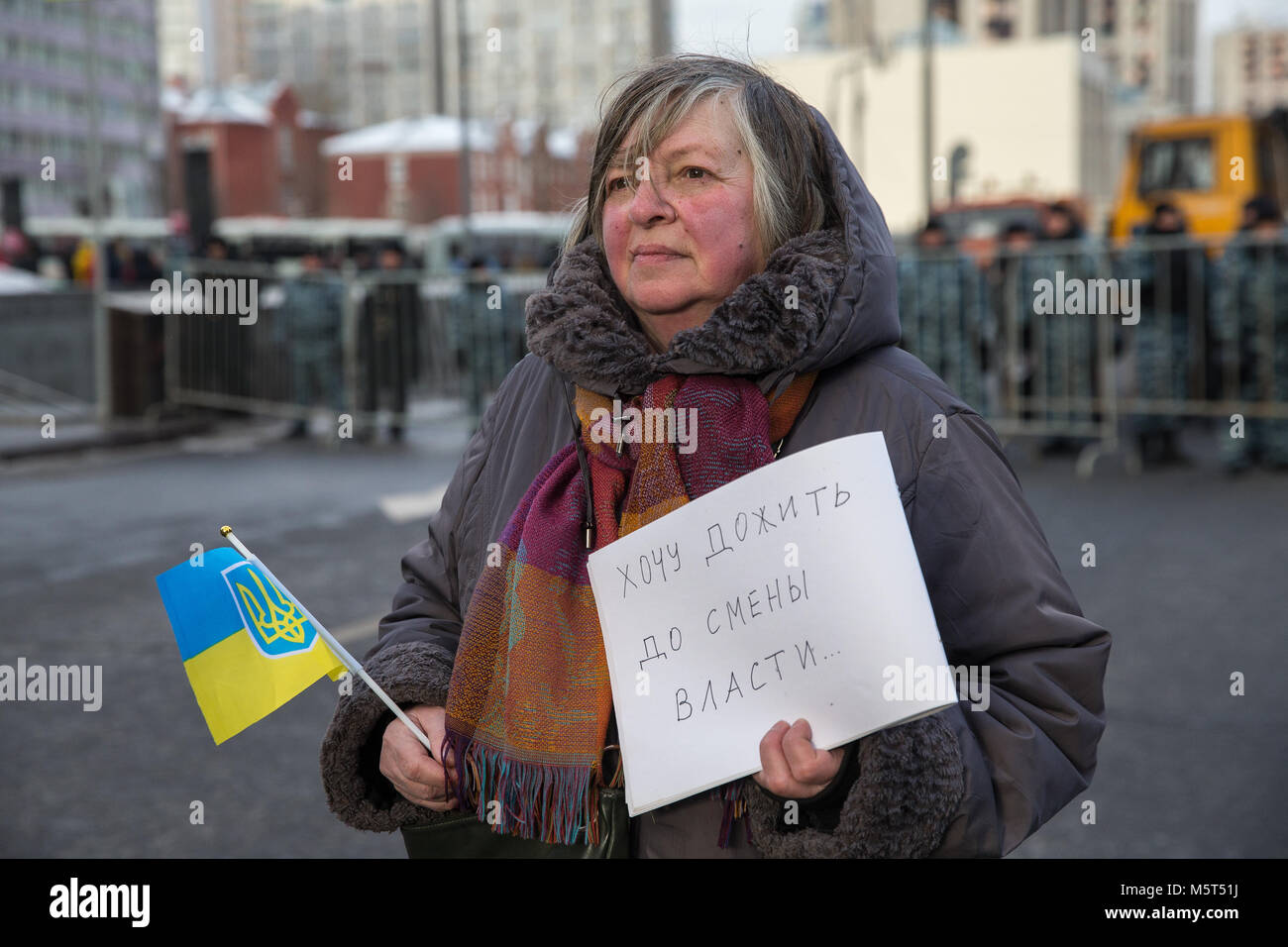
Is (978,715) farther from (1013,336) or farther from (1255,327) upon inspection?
(1013,336)

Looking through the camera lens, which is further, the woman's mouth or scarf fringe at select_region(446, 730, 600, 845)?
the woman's mouth

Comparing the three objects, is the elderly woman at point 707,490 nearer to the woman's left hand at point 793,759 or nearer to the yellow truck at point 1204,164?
the woman's left hand at point 793,759

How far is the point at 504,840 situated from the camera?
2100mm

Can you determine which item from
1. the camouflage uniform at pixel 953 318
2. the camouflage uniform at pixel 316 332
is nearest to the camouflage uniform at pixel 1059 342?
the camouflage uniform at pixel 953 318

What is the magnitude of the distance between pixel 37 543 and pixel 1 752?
12.7 feet

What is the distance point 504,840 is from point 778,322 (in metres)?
0.79

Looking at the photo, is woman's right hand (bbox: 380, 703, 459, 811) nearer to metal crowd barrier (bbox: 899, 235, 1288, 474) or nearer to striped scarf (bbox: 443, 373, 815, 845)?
striped scarf (bbox: 443, 373, 815, 845)

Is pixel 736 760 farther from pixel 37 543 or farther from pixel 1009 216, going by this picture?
pixel 1009 216

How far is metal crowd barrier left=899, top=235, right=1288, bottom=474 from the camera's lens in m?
10.9

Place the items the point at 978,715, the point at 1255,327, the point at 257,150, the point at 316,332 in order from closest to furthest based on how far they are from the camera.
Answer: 1. the point at 978,715
2. the point at 1255,327
3. the point at 316,332
4. the point at 257,150

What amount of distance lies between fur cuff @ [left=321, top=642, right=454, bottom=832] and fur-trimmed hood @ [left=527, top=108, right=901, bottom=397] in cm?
48

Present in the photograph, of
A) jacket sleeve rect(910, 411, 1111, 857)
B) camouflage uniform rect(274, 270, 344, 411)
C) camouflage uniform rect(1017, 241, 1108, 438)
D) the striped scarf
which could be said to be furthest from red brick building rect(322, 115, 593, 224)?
jacket sleeve rect(910, 411, 1111, 857)

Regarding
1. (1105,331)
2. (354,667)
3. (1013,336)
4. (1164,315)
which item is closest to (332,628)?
(354,667)

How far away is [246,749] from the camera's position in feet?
16.6
